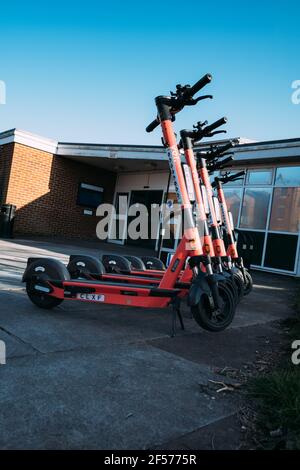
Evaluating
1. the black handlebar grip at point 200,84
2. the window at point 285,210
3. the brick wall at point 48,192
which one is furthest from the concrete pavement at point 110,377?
the brick wall at point 48,192

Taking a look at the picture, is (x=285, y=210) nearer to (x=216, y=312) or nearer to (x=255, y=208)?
(x=255, y=208)

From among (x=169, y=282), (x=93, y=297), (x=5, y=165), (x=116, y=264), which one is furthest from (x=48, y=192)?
(x=169, y=282)

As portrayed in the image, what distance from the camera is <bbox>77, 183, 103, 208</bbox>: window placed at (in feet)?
55.5

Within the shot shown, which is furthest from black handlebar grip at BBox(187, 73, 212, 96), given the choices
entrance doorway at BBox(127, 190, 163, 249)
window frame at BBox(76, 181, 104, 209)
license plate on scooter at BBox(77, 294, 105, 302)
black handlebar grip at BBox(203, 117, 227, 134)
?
window frame at BBox(76, 181, 104, 209)

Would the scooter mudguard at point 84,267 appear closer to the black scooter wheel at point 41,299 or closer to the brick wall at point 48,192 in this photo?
the black scooter wheel at point 41,299

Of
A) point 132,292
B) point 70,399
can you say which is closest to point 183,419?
point 70,399

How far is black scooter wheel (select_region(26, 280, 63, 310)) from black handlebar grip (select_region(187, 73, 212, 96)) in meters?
2.62

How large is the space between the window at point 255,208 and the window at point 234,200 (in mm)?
212

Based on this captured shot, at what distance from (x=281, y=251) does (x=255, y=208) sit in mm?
1767

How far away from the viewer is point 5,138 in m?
14.9

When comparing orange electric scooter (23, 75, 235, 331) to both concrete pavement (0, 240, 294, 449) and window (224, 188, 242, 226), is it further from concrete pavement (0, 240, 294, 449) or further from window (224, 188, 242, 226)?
window (224, 188, 242, 226)

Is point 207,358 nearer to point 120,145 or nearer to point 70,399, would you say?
point 70,399

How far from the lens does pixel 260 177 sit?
40.8 feet
